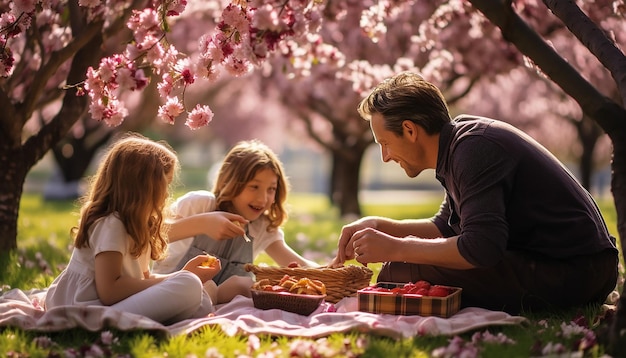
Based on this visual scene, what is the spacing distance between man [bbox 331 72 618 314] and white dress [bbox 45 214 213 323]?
907 mm

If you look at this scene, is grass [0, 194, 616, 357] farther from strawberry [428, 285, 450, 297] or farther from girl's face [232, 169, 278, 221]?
girl's face [232, 169, 278, 221]

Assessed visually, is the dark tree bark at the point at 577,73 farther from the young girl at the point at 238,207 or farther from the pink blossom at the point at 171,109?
the young girl at the point at 238,207

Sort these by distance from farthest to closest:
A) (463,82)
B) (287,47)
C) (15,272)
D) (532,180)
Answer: (463,82)
(287,47)
(15,272)
(532,180)

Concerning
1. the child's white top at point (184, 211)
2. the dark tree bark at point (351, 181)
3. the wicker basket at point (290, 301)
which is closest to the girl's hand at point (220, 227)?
the child's white top at point (184, 211)

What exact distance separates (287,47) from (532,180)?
2.82 m

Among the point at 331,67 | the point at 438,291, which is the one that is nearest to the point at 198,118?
the point at 438,291

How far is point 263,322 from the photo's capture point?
407cm

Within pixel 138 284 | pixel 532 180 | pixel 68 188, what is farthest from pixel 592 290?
pixel 68 188

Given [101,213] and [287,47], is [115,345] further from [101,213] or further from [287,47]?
[287,47]

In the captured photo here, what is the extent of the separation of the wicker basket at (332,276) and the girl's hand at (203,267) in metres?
0.40

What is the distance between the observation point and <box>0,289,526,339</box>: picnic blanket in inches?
152

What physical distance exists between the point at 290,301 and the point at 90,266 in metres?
1.08

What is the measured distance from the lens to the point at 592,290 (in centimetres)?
450

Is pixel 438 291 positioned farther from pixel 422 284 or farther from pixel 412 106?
pixel 412 106
